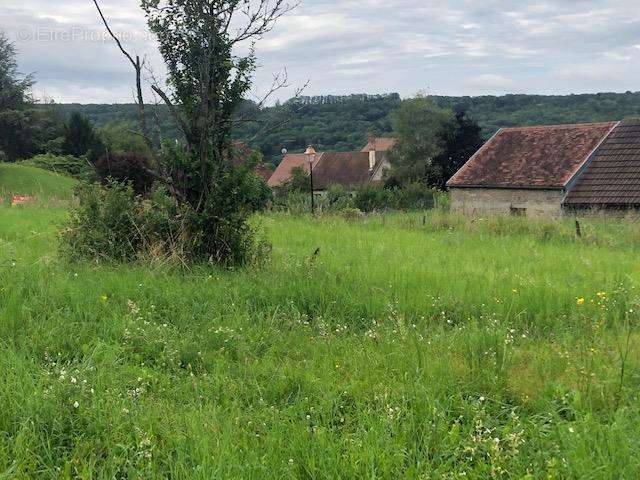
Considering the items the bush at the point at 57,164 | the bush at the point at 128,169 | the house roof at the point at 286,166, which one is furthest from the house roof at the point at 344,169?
the bush at the point at 128,169

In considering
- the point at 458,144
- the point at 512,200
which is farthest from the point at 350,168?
the point at 512,200

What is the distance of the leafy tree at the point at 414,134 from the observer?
5453cm

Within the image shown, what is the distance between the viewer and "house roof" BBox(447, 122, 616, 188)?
28.3 meters

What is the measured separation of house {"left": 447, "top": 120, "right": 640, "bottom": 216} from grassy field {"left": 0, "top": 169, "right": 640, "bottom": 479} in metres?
20.7

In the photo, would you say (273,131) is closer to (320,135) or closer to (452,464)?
(452,464)

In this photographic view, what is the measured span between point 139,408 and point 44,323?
2019 mm

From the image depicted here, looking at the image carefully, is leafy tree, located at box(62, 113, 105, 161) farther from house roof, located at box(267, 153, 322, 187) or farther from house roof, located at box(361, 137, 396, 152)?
house roof, located at box(361, 137, 396, 152)

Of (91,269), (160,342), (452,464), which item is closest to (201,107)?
(91,269)

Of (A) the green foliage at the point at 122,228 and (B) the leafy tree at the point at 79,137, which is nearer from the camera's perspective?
(A) the green foliage at the point at 122,228

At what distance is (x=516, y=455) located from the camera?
2773 mm

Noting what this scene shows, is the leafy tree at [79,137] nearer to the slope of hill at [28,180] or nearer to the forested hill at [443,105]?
the forested hill at [443,105]

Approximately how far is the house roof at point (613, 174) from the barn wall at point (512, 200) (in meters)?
0.80

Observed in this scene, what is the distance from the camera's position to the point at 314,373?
3785 mm

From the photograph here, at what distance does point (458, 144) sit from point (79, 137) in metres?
36.9
